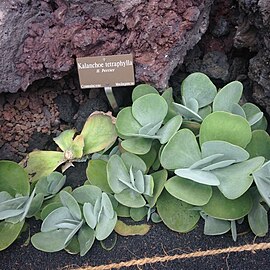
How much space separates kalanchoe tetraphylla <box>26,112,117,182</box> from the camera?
1.53 metres

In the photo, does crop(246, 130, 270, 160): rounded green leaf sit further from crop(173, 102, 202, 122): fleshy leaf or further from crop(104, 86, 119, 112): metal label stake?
crop(104, 86, 119, 112): metal label stake

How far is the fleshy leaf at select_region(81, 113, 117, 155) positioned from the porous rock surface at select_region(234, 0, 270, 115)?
1.62ft

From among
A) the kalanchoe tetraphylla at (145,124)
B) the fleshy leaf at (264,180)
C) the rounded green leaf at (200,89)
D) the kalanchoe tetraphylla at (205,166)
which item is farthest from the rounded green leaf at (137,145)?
the fleshy leaf at (264,180)

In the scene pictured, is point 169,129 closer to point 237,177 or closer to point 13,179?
point 237,177

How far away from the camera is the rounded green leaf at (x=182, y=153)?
128 cm

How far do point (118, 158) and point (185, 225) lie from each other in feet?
0.89

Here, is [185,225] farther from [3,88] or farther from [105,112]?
[3,88]

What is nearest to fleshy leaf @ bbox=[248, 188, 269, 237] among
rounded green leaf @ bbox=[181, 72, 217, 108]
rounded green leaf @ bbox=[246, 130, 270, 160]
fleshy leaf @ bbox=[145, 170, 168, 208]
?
rounded green leaf @ bbox=[246, 130, 270, 160]

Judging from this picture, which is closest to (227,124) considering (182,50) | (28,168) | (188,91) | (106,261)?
(188,91)

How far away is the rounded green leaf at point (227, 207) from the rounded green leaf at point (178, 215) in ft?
0.21

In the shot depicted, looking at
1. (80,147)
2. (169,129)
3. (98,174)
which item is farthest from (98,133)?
(169,129)

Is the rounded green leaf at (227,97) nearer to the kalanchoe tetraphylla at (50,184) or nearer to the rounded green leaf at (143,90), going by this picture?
the rounded green leaf at (143,90)

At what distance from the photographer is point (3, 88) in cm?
150

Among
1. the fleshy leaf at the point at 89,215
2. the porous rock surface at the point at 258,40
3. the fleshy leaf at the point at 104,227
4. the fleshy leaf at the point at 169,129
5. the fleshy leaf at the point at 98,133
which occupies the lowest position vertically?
the fleshy leaf at the point at 104,227
